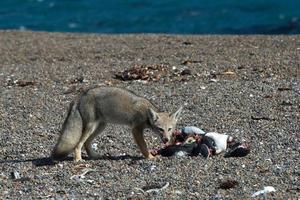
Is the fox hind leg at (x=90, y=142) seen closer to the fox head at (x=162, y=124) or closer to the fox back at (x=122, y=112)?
the fox back at (x=122, y=112)

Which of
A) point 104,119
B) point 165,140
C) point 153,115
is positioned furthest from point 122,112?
point 165,140

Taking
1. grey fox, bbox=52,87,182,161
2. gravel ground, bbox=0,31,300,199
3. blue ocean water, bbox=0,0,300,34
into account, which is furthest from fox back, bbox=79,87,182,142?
blue ocean water, bbox=0,0,300,34

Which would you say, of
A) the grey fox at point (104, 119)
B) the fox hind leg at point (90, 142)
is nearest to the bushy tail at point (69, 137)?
the grey fox at point (104, 119)

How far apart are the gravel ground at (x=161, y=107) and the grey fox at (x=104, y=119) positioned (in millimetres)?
206

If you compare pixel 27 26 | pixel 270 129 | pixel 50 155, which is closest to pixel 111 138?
pixel 50 155

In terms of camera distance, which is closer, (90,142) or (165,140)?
(165,140)

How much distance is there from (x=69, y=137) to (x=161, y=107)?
3317 mm

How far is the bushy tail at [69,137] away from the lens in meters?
10.9

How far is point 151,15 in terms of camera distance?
41781 mm

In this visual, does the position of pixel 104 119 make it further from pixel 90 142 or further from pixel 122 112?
pixel 90 142

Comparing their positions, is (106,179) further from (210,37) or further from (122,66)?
(210,37)

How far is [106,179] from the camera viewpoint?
1002 centimetres

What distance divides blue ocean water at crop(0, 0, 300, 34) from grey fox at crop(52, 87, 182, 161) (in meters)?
23.2

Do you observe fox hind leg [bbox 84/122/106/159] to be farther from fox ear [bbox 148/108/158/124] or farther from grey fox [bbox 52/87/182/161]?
fox ear [bbox 148/108/158/124]
